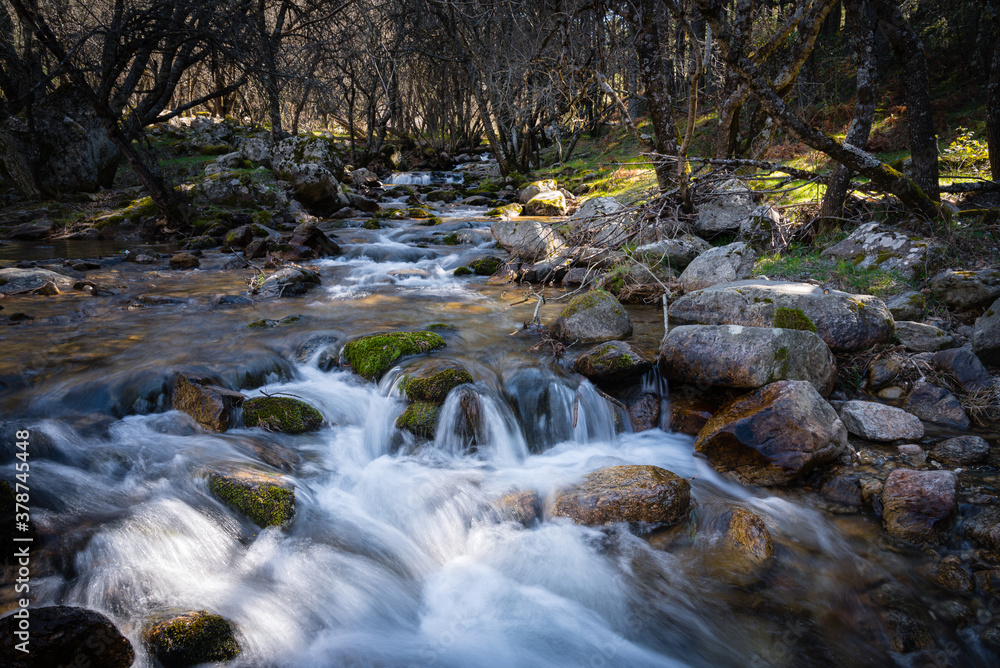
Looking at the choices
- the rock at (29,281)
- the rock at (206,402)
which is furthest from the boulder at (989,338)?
the rock at (29,281)

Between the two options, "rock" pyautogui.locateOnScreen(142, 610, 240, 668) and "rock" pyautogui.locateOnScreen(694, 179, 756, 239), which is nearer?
"rock" pyautogui.locateOnScreen(142, 610, 240, 668)

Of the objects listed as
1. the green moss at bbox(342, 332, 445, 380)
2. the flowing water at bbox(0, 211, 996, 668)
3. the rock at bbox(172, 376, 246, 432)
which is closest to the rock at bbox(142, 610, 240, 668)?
the flowing water at bbox(0, 211, 996, 668)

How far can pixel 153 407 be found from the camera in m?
4.58

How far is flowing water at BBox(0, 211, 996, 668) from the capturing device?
2.78 metres

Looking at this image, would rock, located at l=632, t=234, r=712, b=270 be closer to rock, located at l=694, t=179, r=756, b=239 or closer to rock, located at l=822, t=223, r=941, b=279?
rock, located at l=694, t=179, r=756, b=239

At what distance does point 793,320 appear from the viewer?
16.1 ft

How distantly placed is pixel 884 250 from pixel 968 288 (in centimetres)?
125

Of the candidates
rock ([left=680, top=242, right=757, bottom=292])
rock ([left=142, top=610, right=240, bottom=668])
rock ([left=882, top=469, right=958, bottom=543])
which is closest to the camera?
rock ([left=142, top=610, right=240, bottom=668])

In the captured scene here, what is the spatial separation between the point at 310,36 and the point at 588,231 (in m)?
13.4

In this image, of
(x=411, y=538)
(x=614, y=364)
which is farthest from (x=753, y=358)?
(x=411, y=538)

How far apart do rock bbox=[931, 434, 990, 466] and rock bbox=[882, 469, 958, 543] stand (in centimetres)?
36

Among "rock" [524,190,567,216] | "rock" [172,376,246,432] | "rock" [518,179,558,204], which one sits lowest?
"rock" [172,376,246,432]

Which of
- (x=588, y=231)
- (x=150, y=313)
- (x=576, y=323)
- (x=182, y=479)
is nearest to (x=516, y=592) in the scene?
(x=182, y=479)

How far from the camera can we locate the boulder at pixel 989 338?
14.2 feet
